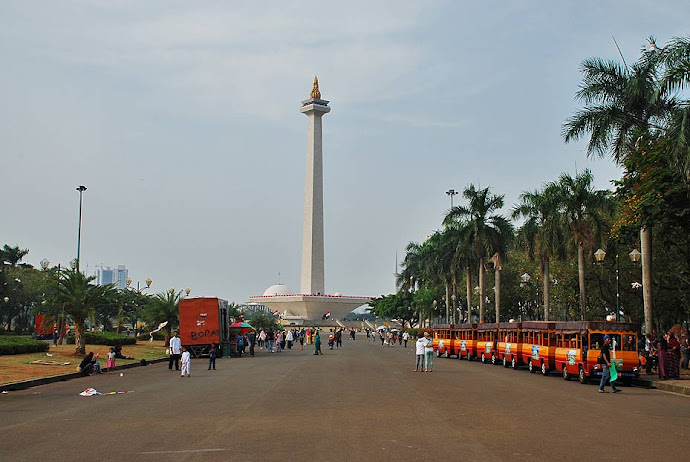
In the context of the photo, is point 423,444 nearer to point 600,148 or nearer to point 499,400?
point 499,400

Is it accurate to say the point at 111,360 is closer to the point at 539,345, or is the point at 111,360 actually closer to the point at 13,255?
the point at 539,345

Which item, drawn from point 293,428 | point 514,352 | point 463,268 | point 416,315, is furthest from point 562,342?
point 416,315

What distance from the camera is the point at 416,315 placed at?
389 feet

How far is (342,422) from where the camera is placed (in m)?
13.7

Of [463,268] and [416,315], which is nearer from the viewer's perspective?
[463,268]

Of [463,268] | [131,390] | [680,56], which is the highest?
[680,56]

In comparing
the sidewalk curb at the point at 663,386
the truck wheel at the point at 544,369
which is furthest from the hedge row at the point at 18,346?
the sidewalk curb at the point at 663,386

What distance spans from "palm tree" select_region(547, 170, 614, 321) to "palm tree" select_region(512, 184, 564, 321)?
0.62 metres

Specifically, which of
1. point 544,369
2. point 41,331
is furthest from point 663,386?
point 41,331

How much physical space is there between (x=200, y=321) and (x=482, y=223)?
2477 centimetres

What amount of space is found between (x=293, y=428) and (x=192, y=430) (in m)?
1.65

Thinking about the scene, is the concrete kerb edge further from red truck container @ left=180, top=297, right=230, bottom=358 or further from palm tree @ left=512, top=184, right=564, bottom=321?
palm tree @ left=512, top=184, right=564, bottom=321

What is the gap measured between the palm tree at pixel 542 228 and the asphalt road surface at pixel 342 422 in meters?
22.5

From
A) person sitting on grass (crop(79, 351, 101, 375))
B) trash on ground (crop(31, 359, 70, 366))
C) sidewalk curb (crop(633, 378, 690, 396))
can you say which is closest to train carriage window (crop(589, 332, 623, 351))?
sidewalk curb (crop(633, 378, 690, 396))
